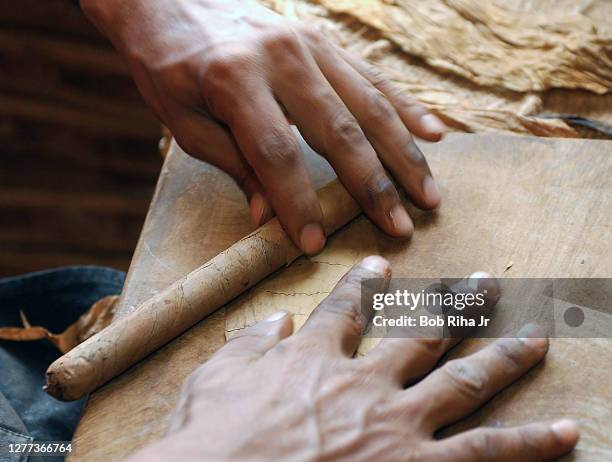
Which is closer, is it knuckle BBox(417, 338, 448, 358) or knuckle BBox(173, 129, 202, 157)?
knuckle BBox(417, 338, 448, 358)

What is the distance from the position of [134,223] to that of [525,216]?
173 centimetres

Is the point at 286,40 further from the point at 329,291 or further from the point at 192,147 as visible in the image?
the point at 329,291

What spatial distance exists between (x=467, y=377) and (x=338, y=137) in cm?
45

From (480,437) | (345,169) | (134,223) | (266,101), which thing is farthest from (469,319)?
(134,223)

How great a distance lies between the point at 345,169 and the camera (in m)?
1.16

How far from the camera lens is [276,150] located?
113 cm

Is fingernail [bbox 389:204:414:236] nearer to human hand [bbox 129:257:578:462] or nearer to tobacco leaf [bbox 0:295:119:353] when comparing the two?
human hand [bbox 129:257:578:462]

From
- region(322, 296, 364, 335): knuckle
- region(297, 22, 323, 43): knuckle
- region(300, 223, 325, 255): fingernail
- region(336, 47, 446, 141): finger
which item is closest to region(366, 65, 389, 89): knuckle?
region(336, 47, 446, 141): finger

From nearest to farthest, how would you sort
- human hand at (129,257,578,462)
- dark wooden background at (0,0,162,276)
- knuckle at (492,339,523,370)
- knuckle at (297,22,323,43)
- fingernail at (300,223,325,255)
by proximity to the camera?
1. human hand at (129,257,578,462)
2. knuckle at (492,339,523,370)
3. fingernail at (300,223,325,255)
4. knuckle at (297,22,323,43)
5. dark wooden background at (0,0,162,276)

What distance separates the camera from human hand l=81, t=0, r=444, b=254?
3.72 feet

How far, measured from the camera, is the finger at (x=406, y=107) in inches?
49.4

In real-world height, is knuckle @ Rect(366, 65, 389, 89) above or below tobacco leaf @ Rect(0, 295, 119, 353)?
above

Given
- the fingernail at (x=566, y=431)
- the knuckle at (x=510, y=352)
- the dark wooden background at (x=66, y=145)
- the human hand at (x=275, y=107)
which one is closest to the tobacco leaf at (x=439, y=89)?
the human hand at (x=275, y=107)

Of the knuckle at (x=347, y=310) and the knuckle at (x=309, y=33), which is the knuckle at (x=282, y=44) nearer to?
the knuckle at (x=309, y=33)
